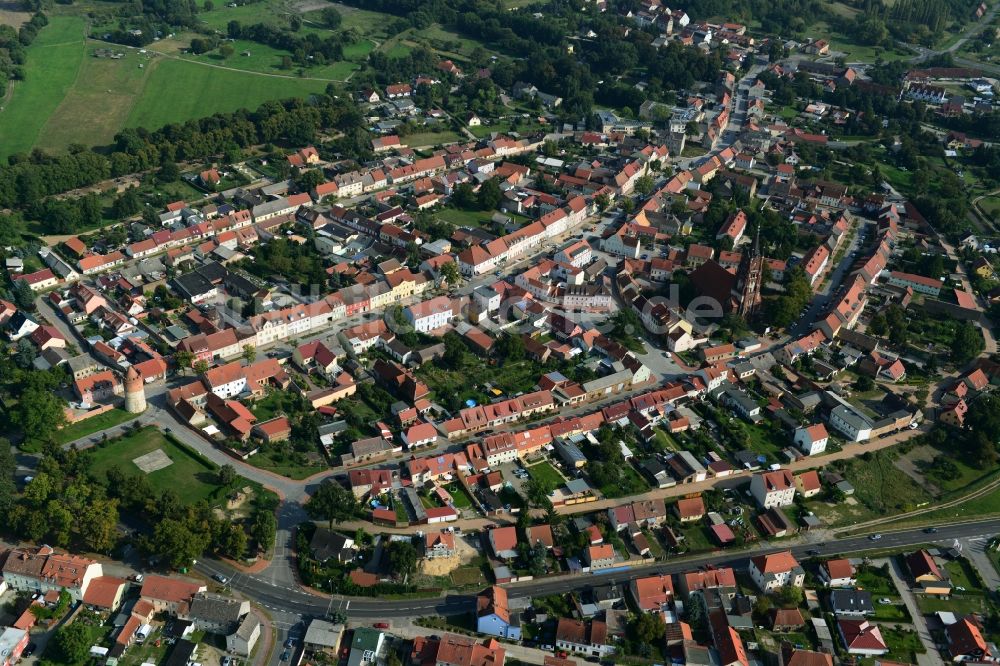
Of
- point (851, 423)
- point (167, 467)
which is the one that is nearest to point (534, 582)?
point (167, 467)

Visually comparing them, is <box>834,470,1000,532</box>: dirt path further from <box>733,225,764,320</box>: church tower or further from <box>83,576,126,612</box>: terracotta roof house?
<box>83,576,126,612</box>: terracotta roof house

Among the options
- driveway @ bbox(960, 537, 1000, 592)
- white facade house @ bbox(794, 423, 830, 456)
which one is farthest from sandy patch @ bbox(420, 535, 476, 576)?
driveway @ bbox(960, 537, 1000, 592)

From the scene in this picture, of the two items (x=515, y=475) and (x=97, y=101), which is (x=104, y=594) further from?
(x=97, y=101)

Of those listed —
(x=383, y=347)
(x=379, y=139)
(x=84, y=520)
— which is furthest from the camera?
(x=379, y=139)

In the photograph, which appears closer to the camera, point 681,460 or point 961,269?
point 681,460

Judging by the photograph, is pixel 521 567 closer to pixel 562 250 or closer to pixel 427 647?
pixel 427 647

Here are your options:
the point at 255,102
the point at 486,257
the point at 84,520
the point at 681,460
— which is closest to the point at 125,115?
the point at 255,102

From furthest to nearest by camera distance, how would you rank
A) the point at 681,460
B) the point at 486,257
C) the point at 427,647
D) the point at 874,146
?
the point at 874,146 < the point at 486,257 < the point at 681,460 < the point at 427,647
